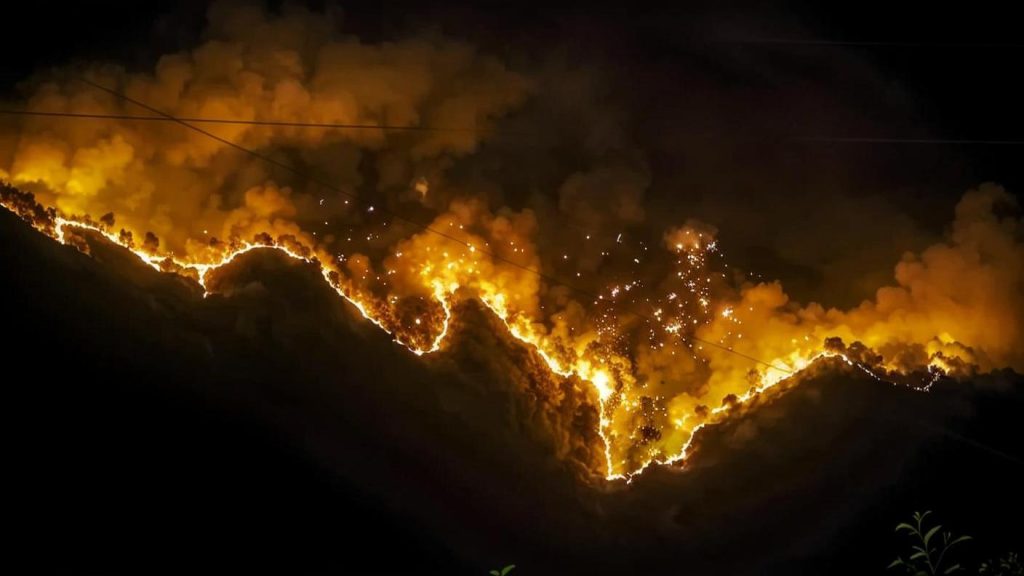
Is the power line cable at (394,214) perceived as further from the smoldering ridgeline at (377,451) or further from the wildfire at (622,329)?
the smoldering ridgeline at (377,451)

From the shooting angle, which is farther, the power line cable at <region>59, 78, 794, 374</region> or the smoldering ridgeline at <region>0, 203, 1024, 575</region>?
the power line cable at <region>59, 78, 794, 374</region>

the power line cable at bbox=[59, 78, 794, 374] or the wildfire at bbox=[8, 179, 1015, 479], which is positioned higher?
the power line cable at bbox=[59, 78, 794, 374]

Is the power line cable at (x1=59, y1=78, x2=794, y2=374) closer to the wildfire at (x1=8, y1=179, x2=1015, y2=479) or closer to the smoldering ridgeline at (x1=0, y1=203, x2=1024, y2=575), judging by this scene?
the wildfire at (x1=8, y1=179, x2=1015, y2=479)

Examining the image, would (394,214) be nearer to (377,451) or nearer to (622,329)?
(377,451)

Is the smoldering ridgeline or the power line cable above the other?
the power line cable

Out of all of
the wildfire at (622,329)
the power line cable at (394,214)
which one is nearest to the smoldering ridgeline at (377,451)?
the wildfire at (622,329)

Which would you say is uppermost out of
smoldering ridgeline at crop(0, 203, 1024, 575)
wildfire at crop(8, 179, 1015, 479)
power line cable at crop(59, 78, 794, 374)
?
power line cable at crop(59, 78, 794, 374)

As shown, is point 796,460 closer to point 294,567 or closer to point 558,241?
point 558,241

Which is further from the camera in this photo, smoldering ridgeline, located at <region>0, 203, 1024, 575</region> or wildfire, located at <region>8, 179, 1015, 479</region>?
wildfire, located at <region>8, 179, 1015, 479</region>

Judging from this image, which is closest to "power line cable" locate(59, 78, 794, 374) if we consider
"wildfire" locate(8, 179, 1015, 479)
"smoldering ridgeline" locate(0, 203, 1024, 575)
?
"wildfire" locate(8, 179, 1015, 479)

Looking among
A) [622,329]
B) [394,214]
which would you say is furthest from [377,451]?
[622,329]

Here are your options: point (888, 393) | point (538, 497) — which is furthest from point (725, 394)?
point (538, 497)
